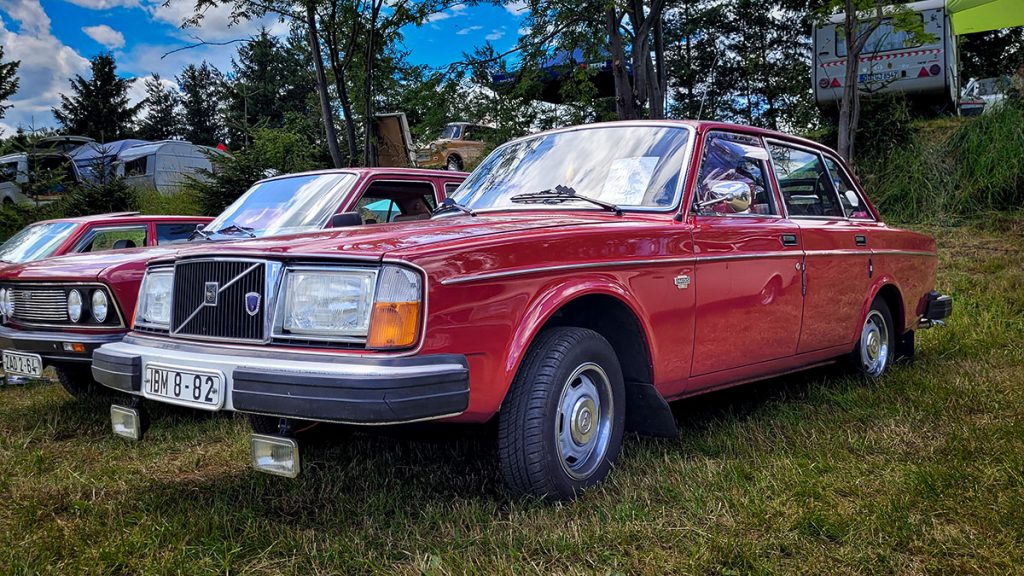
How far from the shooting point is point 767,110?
18.4 m

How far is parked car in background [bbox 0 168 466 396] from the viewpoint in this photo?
4.72 m

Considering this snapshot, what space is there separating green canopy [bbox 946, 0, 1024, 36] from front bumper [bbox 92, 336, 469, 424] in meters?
14.8

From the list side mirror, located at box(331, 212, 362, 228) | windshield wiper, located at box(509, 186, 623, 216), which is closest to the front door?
windshield wiper, located at box(509, 186, 623, 216)

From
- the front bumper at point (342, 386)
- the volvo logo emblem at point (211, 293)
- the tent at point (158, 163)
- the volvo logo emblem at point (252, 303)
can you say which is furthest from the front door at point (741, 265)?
the tent at point (158, 163)

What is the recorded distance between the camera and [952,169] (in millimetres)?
10789

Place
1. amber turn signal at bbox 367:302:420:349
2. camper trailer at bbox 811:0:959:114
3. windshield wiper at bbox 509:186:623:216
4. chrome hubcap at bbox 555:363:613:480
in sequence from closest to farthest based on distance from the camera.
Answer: amber turn signal at bbox 367:302:420:349
chrome hubcap at bbox 555:363:613:480
windshield wiper at bbox 509:186:623:216
camper trailer at bbox 811:0:959:114

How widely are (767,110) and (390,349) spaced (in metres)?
17.7

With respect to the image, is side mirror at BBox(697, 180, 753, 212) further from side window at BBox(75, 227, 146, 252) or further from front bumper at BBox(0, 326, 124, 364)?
side window at BBox(75, 227, 146, 252)

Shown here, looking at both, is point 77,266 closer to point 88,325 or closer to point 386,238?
point 88,325

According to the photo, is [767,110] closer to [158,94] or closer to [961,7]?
[961,7]

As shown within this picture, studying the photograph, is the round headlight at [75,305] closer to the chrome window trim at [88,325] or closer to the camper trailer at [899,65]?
the chrome window trim at [88,325]

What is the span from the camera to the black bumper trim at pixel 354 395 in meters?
2.38

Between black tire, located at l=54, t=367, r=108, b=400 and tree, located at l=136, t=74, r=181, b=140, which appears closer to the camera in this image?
black tire, located at l=54, t=367, r=108, b=400

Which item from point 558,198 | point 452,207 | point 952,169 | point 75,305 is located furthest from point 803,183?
point 952,169
